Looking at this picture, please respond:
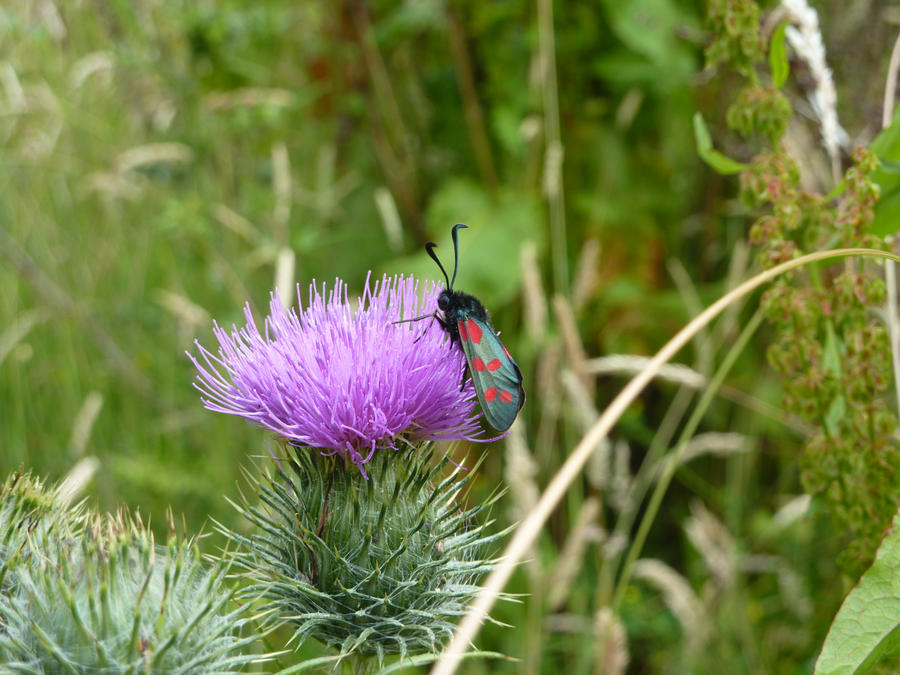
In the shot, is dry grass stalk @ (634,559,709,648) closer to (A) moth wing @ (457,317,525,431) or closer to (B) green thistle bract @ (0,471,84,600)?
(A) moth wing @ (457,317,525,431)

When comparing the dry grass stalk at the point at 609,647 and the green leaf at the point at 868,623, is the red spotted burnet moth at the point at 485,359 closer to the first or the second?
the green leaf at the point at 868,623

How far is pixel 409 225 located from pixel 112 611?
3.80 m

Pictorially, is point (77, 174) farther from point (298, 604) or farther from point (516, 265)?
point (298, 604)

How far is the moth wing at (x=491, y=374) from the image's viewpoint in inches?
83.4

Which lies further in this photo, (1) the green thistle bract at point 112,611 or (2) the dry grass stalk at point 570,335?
(2) the dry grass stalk at point 570,335

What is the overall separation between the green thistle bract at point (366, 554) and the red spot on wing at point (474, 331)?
1.21 feet

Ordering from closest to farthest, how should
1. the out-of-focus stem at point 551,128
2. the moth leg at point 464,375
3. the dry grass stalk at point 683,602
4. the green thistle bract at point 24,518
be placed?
the green thistle bract at point 24,518 → the moth leg at point 464,375 → the dry grass stalk at point 683,602 → the out-of-focus stem at point 551,128

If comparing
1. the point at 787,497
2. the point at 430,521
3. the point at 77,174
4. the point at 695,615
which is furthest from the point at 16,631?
the point at 77,174

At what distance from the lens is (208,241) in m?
4.66

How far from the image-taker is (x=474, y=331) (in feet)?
7.43

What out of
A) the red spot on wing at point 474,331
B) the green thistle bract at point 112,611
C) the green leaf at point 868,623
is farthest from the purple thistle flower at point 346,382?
the green leaf at point 868,623

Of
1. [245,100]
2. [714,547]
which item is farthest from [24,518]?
[245,100]

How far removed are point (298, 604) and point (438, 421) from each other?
0.59m

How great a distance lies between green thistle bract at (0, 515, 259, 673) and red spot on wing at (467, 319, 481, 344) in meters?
0.83
